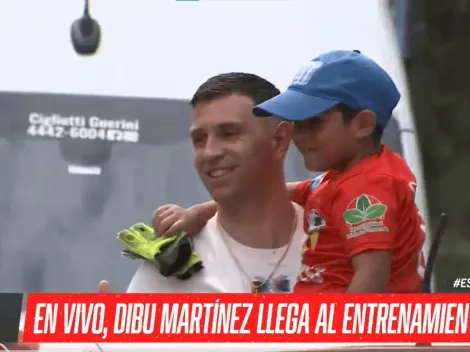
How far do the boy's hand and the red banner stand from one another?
0.49 ft

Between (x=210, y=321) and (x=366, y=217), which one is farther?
(x=210, y=321)

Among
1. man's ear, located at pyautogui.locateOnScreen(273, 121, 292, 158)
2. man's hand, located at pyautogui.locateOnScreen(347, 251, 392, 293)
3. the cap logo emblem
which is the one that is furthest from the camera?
man's ear, located at pyautogui.locateOnScreen(273, 121, 292, 158)

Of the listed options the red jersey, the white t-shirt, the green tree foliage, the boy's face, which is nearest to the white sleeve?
the white t-shirt

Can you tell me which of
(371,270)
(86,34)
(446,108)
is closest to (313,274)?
(371,270)

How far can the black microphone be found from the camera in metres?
1.93

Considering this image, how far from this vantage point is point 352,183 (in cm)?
166

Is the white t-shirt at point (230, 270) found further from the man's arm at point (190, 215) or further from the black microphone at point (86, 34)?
the black microphone at point (86, 34)

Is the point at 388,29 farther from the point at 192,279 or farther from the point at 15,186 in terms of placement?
the point at 15,186

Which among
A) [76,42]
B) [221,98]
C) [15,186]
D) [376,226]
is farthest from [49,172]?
[376,226]

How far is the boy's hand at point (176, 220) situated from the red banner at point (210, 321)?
0.15 m

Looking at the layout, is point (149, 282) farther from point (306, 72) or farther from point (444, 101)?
point (444, 101)

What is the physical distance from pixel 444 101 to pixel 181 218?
69cm

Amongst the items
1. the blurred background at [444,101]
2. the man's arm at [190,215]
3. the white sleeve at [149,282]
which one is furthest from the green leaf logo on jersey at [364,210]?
the white sleeve at [149,282]

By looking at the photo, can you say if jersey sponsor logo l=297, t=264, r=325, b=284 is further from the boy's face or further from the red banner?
the boy's face
